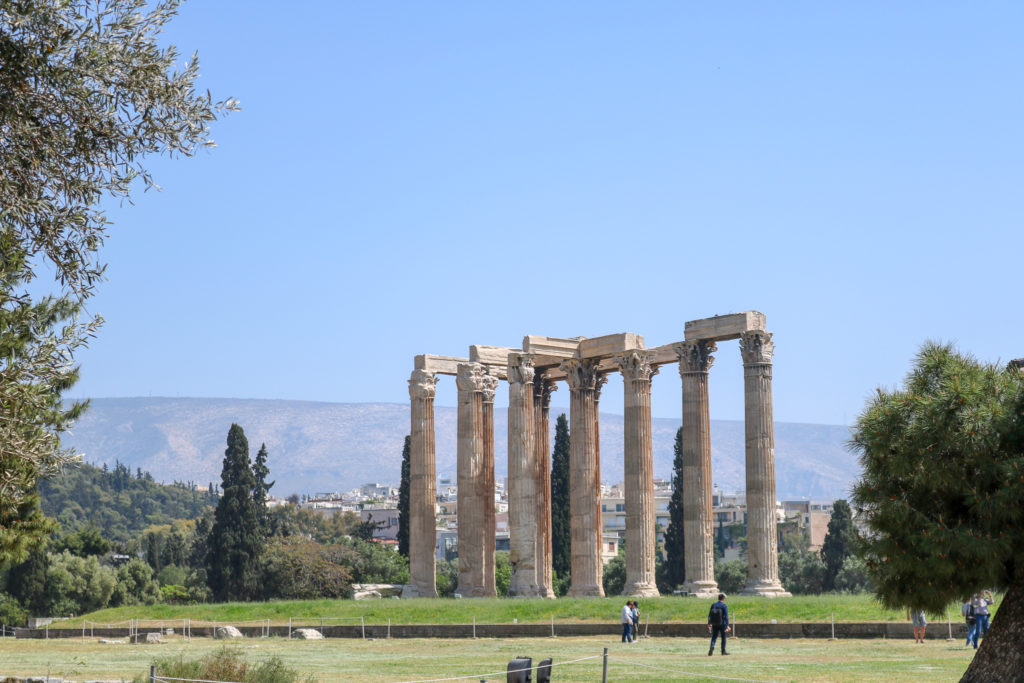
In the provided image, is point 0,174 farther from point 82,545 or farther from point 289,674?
point 82,545

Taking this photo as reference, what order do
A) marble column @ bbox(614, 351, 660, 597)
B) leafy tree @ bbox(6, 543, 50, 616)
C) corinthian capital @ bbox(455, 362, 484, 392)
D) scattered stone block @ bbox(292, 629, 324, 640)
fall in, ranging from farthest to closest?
leafy tree @ bbox(6, 543, 50, 616) → corinthian capital @ bbox(455, 362, 484, 392) → marble column @ bbox(614, 351, 660, 597) → scattered stone block @ bbox(292, 629, 324, 640)

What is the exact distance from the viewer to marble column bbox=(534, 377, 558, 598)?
53.9 m

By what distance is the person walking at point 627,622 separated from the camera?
126 ft

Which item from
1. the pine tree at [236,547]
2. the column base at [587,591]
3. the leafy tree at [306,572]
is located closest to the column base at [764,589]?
the column base at [587,591]

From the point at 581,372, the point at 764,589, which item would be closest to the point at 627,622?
the point at 764,589

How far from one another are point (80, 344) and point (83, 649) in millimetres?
25455

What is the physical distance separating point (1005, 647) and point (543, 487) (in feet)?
121

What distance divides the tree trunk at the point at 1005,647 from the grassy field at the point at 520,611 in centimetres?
1725

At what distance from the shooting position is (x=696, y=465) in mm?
50062

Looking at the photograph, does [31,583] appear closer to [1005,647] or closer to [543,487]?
[543,487]

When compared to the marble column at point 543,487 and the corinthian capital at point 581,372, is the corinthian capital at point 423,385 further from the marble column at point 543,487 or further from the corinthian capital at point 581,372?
the corinthian capital at point 581,372

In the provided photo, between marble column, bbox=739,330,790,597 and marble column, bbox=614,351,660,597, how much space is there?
475 cm

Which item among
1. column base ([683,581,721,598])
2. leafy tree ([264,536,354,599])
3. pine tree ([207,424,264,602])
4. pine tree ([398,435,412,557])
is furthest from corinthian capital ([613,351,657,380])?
pine tree ([207,424,264,602])

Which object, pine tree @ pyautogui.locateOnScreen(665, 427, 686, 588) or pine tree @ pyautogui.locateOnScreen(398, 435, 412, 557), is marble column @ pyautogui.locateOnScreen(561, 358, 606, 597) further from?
pine tree @ pyautogui.locateOnScreen(398, 435, 412, 557)
